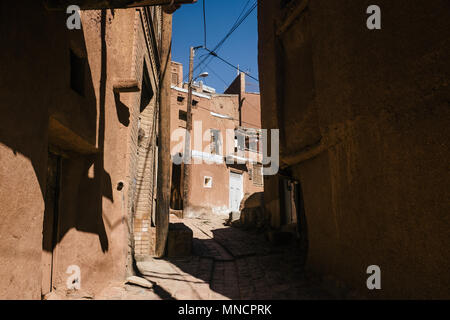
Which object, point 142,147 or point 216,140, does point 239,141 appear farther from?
point 142,147

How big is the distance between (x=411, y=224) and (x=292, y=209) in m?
6.22

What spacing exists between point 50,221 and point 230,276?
364 centimetres

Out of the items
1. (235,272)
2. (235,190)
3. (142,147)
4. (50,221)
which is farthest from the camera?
(235,190)

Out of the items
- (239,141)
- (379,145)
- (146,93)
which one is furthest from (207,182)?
(379,145)

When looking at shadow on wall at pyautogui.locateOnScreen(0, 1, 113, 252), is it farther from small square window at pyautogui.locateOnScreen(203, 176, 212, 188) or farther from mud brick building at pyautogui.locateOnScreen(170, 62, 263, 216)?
small square window at pyautogui.locateOnScreen(203, 176, 212, 188)

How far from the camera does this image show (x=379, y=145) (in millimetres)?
3793

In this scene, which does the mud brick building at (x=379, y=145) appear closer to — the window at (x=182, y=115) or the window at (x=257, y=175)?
the window at (x=182, y=115)

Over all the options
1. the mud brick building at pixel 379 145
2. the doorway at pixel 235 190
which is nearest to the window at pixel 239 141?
the doorway at pixel 235 190

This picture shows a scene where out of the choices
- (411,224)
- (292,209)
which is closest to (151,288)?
(411,224)

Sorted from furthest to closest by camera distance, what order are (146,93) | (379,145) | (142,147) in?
→ (146,93)
(142,147)
(379,145)

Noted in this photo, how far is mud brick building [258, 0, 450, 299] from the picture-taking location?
10.1 ft

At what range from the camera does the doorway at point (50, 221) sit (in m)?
3.77

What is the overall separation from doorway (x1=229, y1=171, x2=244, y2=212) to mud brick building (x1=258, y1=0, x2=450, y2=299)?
15272 millimetres

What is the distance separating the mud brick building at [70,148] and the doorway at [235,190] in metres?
13.5
